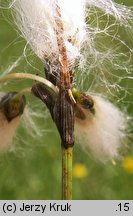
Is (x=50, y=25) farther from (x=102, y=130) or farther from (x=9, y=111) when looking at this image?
(x=102, y=130)

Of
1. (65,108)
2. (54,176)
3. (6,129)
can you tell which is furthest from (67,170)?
(54,176)

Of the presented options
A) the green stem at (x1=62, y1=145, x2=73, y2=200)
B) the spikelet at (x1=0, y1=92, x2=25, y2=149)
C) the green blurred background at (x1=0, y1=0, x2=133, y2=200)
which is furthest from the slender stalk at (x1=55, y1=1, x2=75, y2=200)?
the green blurred background at (x1=0, y1=0, x2=133, y2=200)

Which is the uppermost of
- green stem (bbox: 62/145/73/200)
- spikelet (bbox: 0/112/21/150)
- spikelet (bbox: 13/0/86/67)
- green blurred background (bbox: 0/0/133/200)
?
spikelet (bbox: 13/0/86/67)

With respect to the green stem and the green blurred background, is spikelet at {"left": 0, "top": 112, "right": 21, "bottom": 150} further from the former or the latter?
the green blurred background

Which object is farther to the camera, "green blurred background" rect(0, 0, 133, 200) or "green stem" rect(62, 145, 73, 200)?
"green blurred background" rect(0, 0, 133, 200)

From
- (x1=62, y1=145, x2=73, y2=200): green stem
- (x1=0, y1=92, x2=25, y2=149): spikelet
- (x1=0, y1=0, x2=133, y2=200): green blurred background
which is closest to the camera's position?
(x1=62, y1=145, x2=73, y2=200): green stem

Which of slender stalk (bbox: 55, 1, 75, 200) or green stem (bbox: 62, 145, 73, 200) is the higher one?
slender stalk (bbox: 55, 1, 75, 200)

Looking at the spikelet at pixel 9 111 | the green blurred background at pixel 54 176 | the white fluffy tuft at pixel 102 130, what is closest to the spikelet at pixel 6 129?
the spikelet at pixel 9 111

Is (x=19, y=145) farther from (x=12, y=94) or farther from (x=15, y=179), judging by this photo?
(x=15, y=179)
